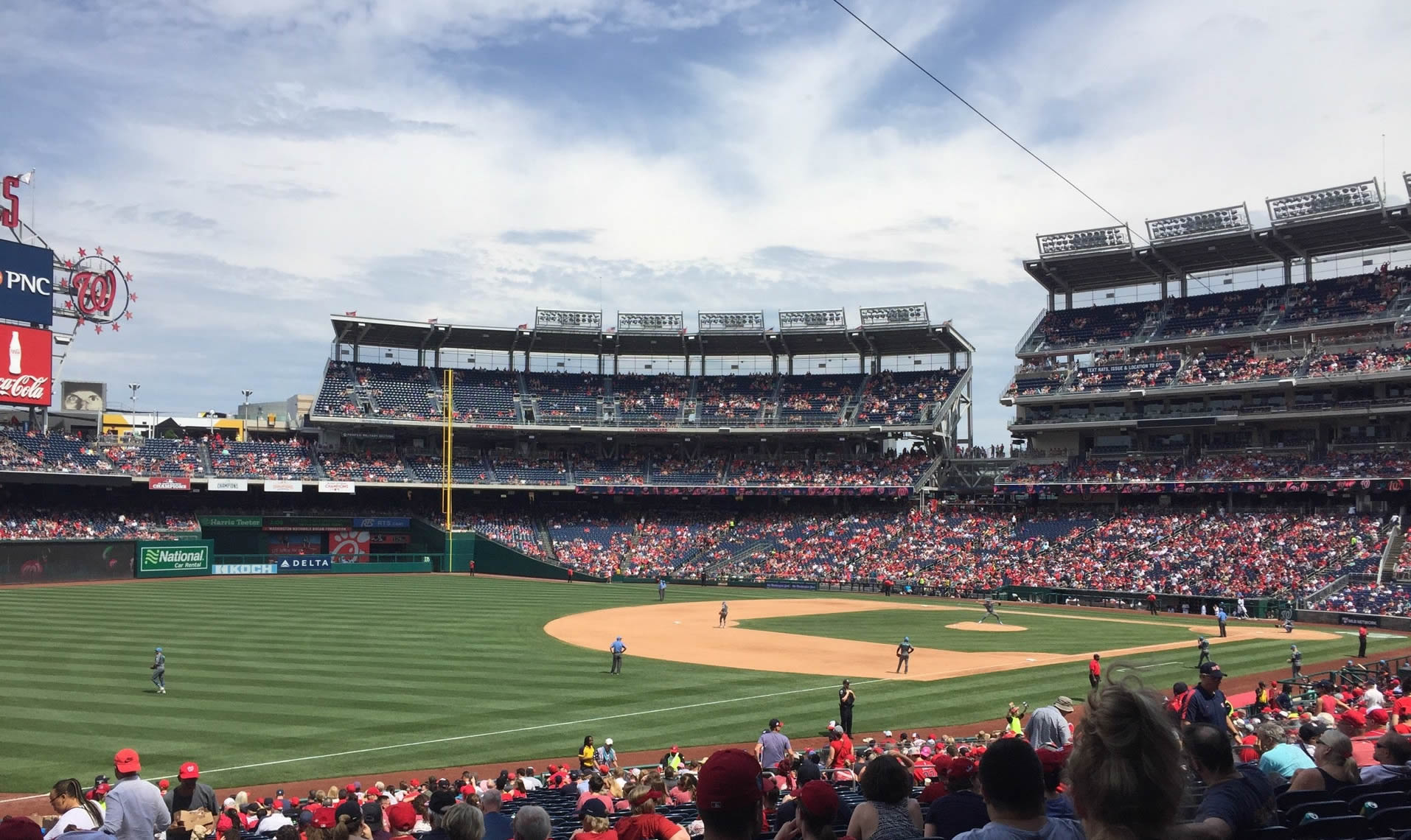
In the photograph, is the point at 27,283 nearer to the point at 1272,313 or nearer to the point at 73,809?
the point at 73,809

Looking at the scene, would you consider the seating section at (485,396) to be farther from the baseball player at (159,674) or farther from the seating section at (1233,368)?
the baseball player at (159,674)

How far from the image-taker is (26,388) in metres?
59.9

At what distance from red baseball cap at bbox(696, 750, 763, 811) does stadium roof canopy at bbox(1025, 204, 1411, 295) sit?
214ft

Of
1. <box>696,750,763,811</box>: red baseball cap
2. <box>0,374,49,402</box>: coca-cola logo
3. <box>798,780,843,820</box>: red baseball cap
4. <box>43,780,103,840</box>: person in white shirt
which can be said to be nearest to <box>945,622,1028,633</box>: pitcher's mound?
<box>43,780,103,840</box>: person in white shirt

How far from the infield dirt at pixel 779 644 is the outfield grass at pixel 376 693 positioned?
92cm

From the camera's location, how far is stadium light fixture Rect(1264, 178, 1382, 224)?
56906 millimetres

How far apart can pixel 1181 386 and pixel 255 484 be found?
60.4m

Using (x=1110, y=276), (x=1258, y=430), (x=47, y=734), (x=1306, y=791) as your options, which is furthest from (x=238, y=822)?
(x=1110, y=276)

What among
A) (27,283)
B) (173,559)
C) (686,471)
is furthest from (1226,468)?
(27,283)

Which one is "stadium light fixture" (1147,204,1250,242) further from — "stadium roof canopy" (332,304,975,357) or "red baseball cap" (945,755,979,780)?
"red baseball cap" (945,755,979,780)

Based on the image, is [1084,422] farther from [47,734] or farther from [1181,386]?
[47,734]

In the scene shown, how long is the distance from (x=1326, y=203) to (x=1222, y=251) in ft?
23.1

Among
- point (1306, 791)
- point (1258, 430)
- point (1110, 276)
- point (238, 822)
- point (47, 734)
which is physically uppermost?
point (1110, 276)

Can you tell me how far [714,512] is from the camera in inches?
3100
